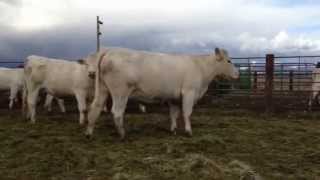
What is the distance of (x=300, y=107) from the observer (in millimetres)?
16047

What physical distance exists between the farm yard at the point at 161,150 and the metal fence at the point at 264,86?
8.49 ft

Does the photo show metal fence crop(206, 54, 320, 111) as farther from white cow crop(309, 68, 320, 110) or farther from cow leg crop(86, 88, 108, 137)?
cow leg crop(86, 88, 108, 137)

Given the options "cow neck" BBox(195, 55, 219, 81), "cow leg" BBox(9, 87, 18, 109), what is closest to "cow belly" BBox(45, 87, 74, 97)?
"cow neck" BBox(195, 55, 219, 81)

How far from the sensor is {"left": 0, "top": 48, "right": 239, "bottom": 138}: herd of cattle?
9.64 meters

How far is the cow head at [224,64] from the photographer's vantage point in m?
11.2

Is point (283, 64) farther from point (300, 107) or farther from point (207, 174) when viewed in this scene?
point (207, 174)

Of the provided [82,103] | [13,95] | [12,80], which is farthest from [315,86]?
[12,80]

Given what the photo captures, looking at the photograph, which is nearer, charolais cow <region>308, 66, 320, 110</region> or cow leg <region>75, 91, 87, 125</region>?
cow leg <region>75, 91, 87, 125</region>

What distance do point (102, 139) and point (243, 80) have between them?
9.08 meters

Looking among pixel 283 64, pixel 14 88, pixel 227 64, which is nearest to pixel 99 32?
pixel 14 88

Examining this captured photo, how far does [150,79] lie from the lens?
9875mm

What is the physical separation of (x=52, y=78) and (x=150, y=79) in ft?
11.3

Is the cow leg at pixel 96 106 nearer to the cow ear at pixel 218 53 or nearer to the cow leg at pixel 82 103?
the cow leg at pixel 82 103

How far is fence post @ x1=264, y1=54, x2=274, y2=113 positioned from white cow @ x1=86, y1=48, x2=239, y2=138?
4.41m
